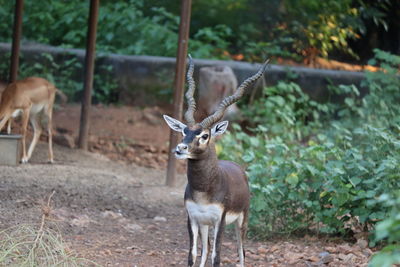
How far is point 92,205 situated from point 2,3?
10235 mm

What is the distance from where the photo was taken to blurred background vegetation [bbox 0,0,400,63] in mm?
14820

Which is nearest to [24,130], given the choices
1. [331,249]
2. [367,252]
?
[331,249]

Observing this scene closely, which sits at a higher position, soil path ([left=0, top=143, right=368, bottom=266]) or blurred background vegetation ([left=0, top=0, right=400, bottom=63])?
blurred background vegetation ([left=0, top=0, right=400, bottom=63])

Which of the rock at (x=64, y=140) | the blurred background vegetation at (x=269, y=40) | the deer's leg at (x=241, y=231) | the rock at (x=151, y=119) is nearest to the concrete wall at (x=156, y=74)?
the blurred background vegetation at (x=269, y=40)

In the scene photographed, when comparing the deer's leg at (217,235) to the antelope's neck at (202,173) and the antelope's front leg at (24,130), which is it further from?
the antelope's front leg at (24,130)

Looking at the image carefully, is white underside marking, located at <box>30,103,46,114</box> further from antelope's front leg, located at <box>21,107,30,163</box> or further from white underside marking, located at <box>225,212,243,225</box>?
white underside marking, located at <box>225,212,243,225</box>

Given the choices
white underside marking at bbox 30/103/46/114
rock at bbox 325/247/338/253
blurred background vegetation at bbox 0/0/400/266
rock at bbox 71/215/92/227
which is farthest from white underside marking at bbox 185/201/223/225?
white underside marking at bbox 30/103/46/114

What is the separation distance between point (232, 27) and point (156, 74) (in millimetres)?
3286

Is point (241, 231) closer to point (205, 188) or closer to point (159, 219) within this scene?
point (205, 188)

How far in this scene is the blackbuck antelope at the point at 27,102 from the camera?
9.71 m

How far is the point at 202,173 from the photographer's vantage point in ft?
17.8

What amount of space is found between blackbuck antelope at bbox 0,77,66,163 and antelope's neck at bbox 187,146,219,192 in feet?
15.6

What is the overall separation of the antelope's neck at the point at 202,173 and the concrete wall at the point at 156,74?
7.63 meters

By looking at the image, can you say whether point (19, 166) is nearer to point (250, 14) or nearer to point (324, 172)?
point (324, 172)
